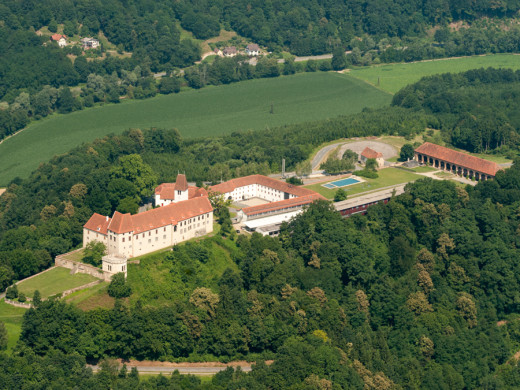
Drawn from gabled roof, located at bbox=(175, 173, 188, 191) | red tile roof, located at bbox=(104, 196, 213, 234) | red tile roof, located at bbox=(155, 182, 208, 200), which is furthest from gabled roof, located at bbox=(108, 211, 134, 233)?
red tile roof, located at bbox=(155, 182, 208, 200)

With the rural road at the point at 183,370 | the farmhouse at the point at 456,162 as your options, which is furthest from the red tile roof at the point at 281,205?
the farmhouse at the point at 456,162

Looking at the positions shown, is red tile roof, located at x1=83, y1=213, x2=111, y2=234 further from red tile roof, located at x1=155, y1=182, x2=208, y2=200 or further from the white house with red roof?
red tile roof, located at x1=155, y1=182, x2=208, y2=200

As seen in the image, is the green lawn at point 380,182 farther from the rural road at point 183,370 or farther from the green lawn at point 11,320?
the green lawn at point 11,320

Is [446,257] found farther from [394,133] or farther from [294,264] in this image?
[394,133]

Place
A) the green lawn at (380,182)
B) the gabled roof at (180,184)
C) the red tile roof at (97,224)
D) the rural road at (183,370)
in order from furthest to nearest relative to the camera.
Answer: the green lawn at (380,182) → the gabled roof at (180,184) → the red tile roof at (97,224) → the rural road at (183,370)

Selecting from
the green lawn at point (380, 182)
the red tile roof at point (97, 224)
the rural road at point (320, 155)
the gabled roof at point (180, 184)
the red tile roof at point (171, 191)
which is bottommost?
the rural road at point (320, 155)

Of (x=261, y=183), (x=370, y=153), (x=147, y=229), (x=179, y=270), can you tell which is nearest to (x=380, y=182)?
(x=370, y=153)
